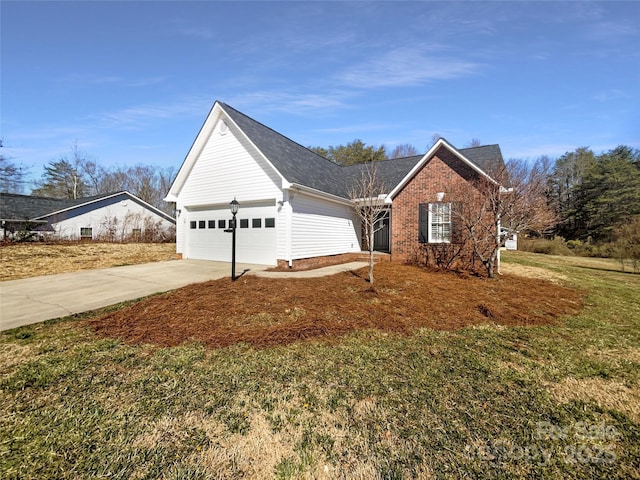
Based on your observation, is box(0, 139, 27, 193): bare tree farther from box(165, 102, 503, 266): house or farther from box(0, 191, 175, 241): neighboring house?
box(165, 102, 503, 266): house

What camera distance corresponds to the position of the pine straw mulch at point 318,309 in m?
4.48

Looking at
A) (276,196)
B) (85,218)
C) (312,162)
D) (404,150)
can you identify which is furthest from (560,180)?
(85,218)

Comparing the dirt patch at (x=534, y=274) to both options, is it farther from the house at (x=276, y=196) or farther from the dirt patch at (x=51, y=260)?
the dirt patch at (x=51, y=260)

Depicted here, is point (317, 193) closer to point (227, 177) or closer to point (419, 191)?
point (227, 177)

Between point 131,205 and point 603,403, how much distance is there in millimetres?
29831

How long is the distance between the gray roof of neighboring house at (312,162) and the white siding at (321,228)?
715 mm

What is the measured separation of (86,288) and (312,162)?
10743 mm

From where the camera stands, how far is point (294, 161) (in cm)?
1234

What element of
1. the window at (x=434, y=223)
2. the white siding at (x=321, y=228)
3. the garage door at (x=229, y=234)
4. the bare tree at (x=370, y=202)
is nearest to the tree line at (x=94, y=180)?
the garage door at (x=229, y=234)

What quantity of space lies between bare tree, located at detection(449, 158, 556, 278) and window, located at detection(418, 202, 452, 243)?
580mm

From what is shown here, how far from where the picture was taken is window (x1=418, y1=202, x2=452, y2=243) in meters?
10.5

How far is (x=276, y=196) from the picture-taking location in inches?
407

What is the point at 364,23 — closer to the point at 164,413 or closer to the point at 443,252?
the point at 443,252

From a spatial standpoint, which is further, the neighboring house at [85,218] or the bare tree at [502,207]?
the neighboring house at [85,218]
